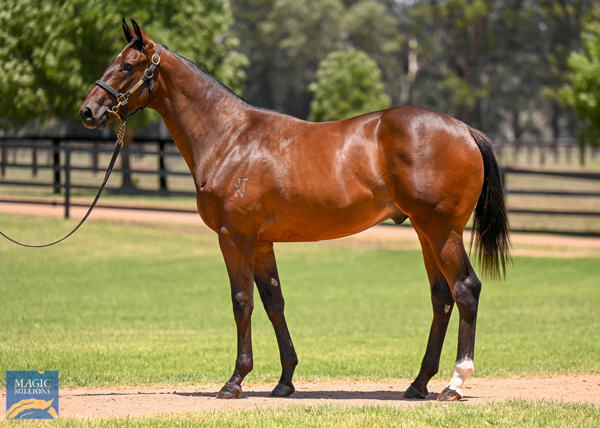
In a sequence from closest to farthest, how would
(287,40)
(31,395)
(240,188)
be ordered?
(31,395)
(240,188)
(287,40)

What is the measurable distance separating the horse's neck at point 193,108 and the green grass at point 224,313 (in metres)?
2.33

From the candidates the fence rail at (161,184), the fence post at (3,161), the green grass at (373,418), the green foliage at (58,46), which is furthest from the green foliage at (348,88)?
the green grass at (373,418)

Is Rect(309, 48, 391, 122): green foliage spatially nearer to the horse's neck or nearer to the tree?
the tree

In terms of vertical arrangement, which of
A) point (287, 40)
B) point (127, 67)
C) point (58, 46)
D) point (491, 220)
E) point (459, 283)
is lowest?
point (459, 283)

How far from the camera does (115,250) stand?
1938 centimetres

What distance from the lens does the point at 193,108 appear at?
6871 millimetres

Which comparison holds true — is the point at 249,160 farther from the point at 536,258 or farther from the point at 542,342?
the point at 536,258

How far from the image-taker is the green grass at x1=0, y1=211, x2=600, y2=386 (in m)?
8.73

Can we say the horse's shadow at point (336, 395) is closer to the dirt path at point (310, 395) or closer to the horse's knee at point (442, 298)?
the dirt path at point (310, 395)

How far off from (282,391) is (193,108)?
246cm

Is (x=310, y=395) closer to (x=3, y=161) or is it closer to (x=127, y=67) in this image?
(x=127, y=67)

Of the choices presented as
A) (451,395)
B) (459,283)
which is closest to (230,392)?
(451,395)

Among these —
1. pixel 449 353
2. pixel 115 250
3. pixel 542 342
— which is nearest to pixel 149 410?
pixel 449 353

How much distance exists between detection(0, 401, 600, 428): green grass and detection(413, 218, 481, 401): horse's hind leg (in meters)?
0.45
